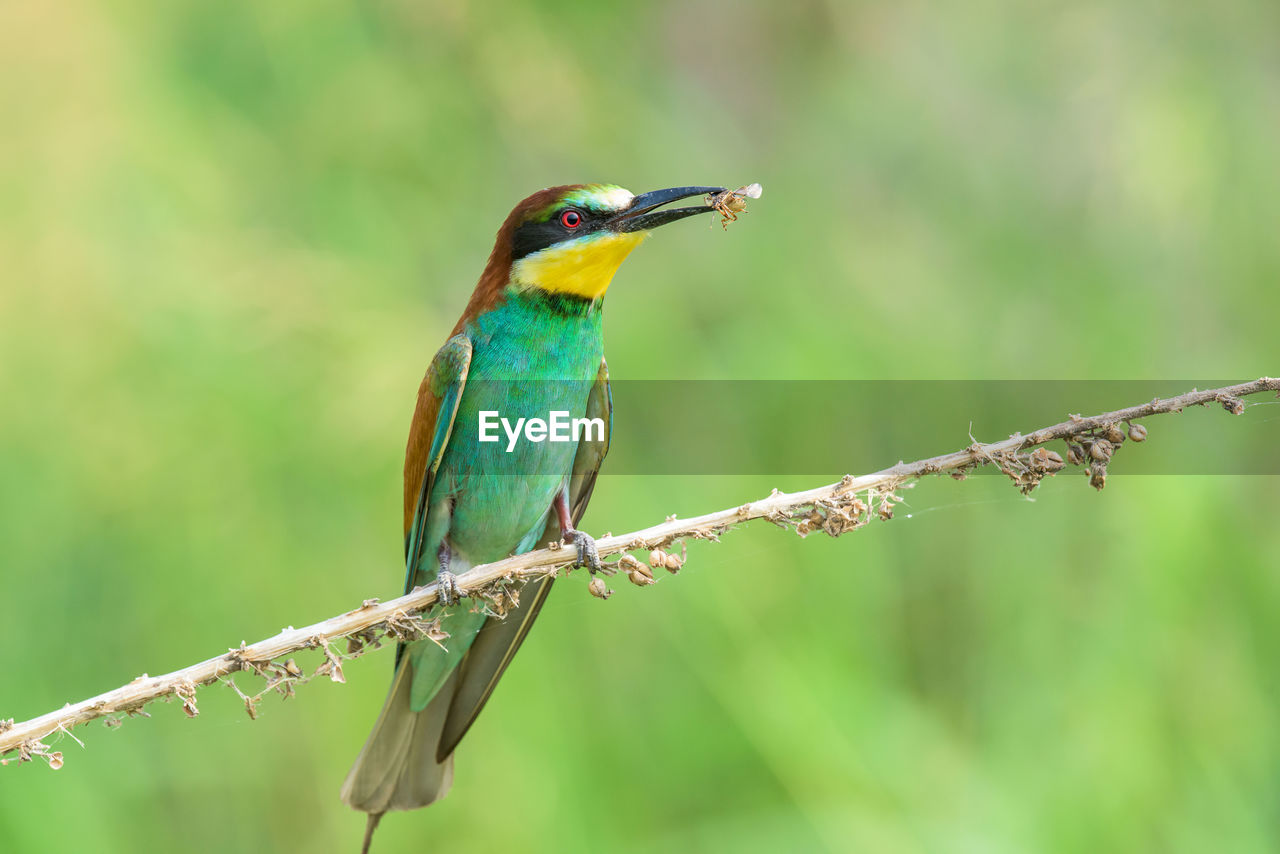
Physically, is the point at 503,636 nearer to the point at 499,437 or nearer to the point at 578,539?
the point at 578,539

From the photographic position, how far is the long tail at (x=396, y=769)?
6.91 feet

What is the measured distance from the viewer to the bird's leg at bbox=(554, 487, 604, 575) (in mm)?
1705

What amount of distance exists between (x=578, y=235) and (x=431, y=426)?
1.57 ft

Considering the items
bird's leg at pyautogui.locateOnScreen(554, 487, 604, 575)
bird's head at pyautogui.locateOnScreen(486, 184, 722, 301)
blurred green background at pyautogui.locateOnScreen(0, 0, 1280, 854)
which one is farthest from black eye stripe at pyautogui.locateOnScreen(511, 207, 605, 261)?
blurred green background at pyautogui.locateOnScreen(0, 0, 1280, 854)

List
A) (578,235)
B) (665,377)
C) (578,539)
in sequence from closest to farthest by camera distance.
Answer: (578,539) < (578,235) < (665,377)

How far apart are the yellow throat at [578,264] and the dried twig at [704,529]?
31.8 inches

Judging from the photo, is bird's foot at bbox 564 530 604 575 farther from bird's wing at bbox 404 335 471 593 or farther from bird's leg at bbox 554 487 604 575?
bird's wing at bbox 404 335 471 593

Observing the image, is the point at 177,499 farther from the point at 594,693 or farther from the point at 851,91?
the point at 851,91

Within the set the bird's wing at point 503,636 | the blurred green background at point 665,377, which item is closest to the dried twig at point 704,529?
the bird's wing at point 503,636

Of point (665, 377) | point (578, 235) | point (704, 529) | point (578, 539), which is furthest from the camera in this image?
point (665, 377)

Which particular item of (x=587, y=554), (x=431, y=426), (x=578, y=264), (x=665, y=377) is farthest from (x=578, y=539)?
(x=665, y=377)

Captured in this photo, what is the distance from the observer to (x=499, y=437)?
222 cm

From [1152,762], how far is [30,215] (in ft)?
11.4

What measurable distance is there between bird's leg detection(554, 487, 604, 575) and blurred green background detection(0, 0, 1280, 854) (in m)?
0.64
